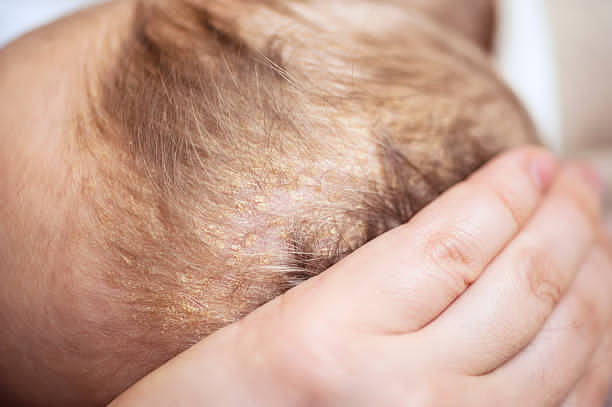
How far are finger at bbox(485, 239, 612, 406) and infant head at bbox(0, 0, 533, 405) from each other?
0.15m

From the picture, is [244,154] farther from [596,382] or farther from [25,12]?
[25,12]

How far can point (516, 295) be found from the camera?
15.9 inches

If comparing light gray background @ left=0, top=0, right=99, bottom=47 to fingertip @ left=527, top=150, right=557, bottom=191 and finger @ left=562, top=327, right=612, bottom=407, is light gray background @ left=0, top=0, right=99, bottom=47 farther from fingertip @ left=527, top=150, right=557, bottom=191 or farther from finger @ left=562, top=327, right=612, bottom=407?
finger @ left=562, top=327, right=612, bottom=407

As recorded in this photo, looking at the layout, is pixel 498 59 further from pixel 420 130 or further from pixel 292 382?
pixel 292 382

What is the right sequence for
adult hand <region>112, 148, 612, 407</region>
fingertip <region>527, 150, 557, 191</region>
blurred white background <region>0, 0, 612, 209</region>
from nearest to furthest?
adult hand <region>112, 148, 612, 407</region>
fingertip <region>527, 150, 557, 191</region>
blurred white background <region>0, 0, 612, 209</region>

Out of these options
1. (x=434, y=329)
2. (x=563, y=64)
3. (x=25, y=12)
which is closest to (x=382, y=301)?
(x=434, y=329)

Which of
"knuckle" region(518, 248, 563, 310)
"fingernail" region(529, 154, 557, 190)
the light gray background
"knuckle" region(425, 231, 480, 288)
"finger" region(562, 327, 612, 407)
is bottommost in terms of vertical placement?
"finger" region(562, 327, 612, 407)

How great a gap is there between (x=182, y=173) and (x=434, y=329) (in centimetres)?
23

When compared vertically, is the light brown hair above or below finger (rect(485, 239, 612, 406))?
above

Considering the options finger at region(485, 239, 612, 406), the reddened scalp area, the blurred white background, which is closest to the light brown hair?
the reddened scalp area

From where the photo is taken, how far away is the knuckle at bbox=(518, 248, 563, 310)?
1.37 feet

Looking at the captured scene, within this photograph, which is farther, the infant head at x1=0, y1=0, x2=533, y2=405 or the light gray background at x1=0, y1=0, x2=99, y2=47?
the light gray background at x1=0, y1=0, x2=99, y2=47

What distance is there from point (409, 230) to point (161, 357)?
22 centimetres

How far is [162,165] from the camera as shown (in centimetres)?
40
